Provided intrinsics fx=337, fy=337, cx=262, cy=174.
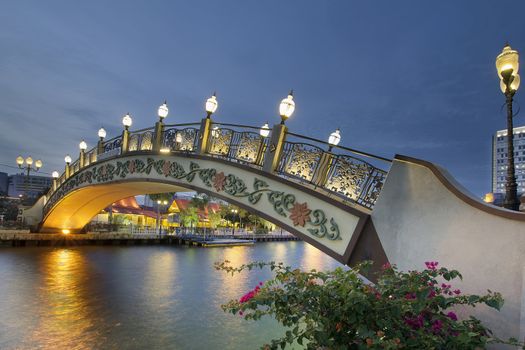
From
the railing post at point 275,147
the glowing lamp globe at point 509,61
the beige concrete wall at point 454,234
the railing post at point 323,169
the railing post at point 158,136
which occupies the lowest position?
the beige concrete wall at point 454,234

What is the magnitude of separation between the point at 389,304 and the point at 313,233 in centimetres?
260

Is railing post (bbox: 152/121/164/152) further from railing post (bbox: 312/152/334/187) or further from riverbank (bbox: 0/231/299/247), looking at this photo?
riverbank (bbox: 0/231/299/247)

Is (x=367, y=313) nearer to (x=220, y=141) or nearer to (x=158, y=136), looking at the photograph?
(x=220, y=141)

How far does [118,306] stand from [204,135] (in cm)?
496

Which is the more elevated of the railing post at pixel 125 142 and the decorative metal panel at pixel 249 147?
the railing post at pixel 125 142

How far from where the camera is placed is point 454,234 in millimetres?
3420

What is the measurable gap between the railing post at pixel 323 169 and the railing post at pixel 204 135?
9.63ft

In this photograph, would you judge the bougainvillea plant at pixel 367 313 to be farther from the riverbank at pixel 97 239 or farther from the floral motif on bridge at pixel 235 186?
the riverbank at pixel 97 239

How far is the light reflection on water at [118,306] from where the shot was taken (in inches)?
247

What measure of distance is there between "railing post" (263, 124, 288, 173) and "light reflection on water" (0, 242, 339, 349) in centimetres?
334

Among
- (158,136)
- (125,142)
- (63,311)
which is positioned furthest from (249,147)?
(63,311)

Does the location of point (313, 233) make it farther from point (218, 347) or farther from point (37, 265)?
point (37, 265)

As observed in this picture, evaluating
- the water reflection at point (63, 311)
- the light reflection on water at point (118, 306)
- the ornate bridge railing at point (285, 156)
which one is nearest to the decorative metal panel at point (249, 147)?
the ornate bridge railing at point (285, 156)

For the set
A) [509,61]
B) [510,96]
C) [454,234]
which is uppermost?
[509,61]
